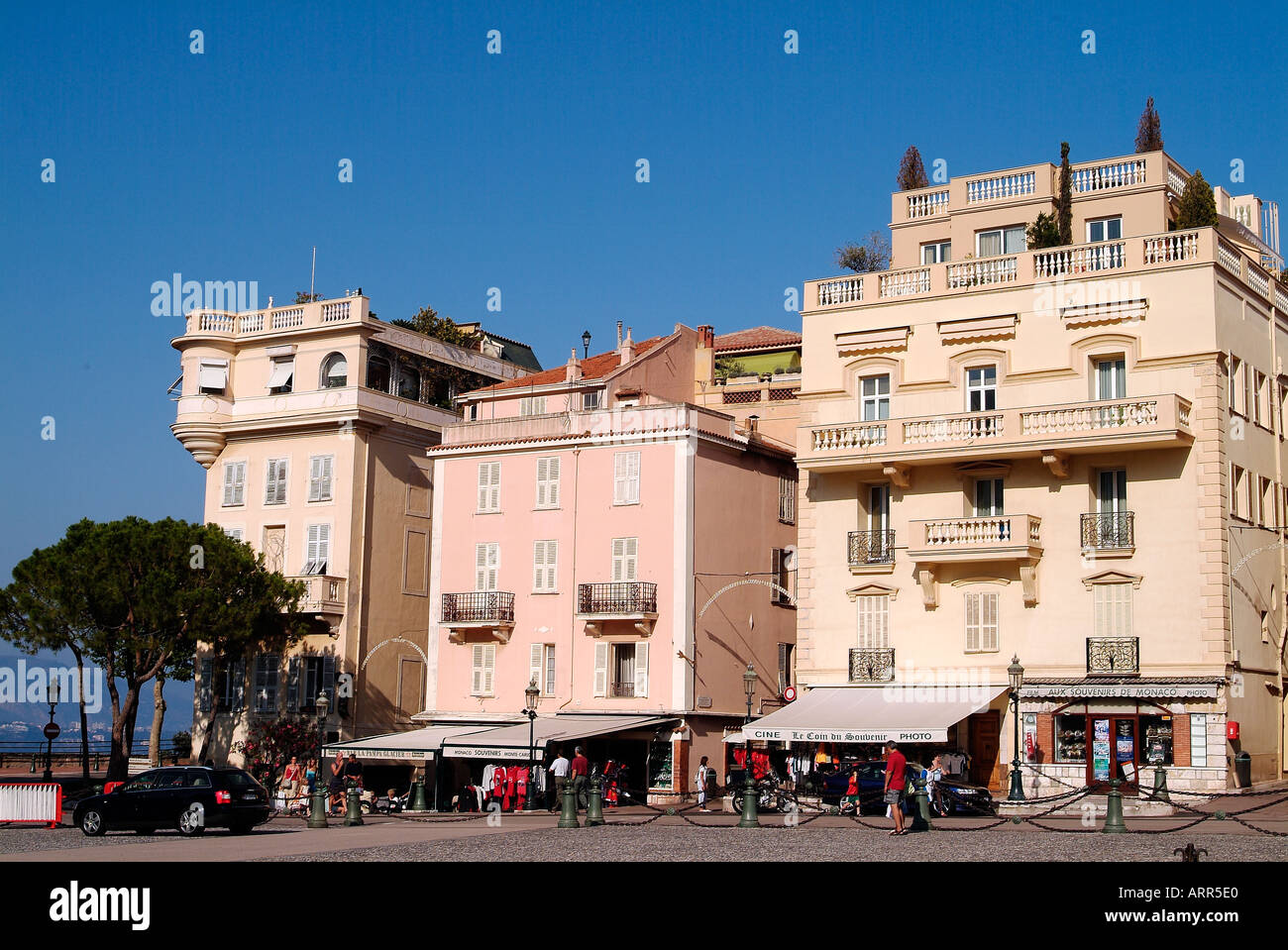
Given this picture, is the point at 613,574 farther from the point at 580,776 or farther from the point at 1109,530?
the point at 1109,530

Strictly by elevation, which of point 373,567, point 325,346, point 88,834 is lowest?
point 88,834

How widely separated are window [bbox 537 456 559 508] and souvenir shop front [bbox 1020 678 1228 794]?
15.4 meters

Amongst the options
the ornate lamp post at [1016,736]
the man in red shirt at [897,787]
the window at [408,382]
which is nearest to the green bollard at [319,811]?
the man in red shirt at [897,787]

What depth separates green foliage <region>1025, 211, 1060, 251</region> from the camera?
4097 centimetres

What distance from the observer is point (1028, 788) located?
1448 inches

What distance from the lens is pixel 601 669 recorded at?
4412 cm

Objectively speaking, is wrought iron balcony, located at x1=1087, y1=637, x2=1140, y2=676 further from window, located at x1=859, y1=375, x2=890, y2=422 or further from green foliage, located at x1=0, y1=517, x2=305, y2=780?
green foliage, located at x1=0, y1=517, x2=305, y2=780

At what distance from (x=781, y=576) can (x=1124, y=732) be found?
13236 millimetres

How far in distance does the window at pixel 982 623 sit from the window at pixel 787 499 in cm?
1030

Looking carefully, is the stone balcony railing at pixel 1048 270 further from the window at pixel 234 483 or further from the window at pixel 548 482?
the window at pixel 234 483

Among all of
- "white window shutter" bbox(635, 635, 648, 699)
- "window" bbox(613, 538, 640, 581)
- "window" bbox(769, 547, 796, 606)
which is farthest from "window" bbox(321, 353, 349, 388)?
"window" bbox(769, 547, 796, 606)
